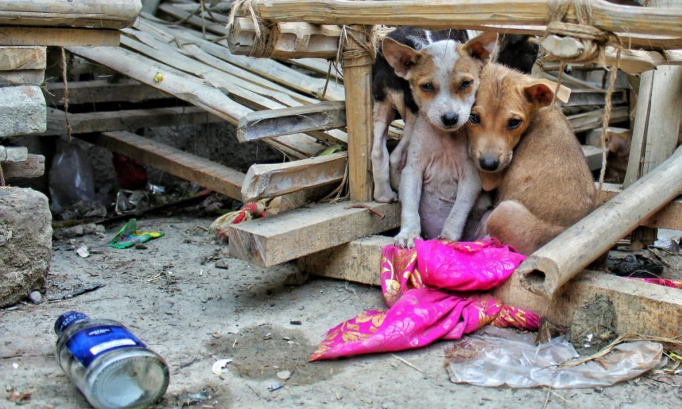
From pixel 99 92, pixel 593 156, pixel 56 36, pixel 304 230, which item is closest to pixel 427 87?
pixel 304 230

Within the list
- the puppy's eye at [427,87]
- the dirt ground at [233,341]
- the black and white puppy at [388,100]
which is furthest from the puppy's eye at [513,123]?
the dirt ground at [233,341]

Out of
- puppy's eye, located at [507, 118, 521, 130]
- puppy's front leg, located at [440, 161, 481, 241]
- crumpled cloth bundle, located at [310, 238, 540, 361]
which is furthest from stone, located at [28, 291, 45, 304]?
puppy's eye, located at [507, 118, 521, 130]

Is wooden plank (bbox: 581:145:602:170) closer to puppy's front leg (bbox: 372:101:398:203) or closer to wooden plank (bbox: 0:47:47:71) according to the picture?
puppy's front leg (bbox: 372:101:398:203)

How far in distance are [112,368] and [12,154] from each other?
2.00 m

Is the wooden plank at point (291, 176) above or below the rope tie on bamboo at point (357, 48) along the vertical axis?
below

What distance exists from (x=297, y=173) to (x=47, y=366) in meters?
1.80

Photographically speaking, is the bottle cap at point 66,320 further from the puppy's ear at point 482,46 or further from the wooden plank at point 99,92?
the wooden plank at point 99,92

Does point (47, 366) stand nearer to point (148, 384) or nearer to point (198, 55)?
point (148, 384)

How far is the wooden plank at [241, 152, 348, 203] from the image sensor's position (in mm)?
4332

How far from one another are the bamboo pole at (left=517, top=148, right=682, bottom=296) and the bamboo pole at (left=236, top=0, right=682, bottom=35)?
39.6 inches

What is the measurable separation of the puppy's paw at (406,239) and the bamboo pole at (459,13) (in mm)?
1271

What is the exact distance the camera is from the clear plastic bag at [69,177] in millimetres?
6730

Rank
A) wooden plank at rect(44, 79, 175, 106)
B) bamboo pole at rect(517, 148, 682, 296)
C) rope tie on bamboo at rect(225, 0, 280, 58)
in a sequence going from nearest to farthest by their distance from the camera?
bamboo pole at rect(517, 148, 682, 296), rope tie on bamboo at rect(225, 0, 280, 58), wooden plank at rect(44, 79, 175, 106)

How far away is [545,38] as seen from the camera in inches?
128
